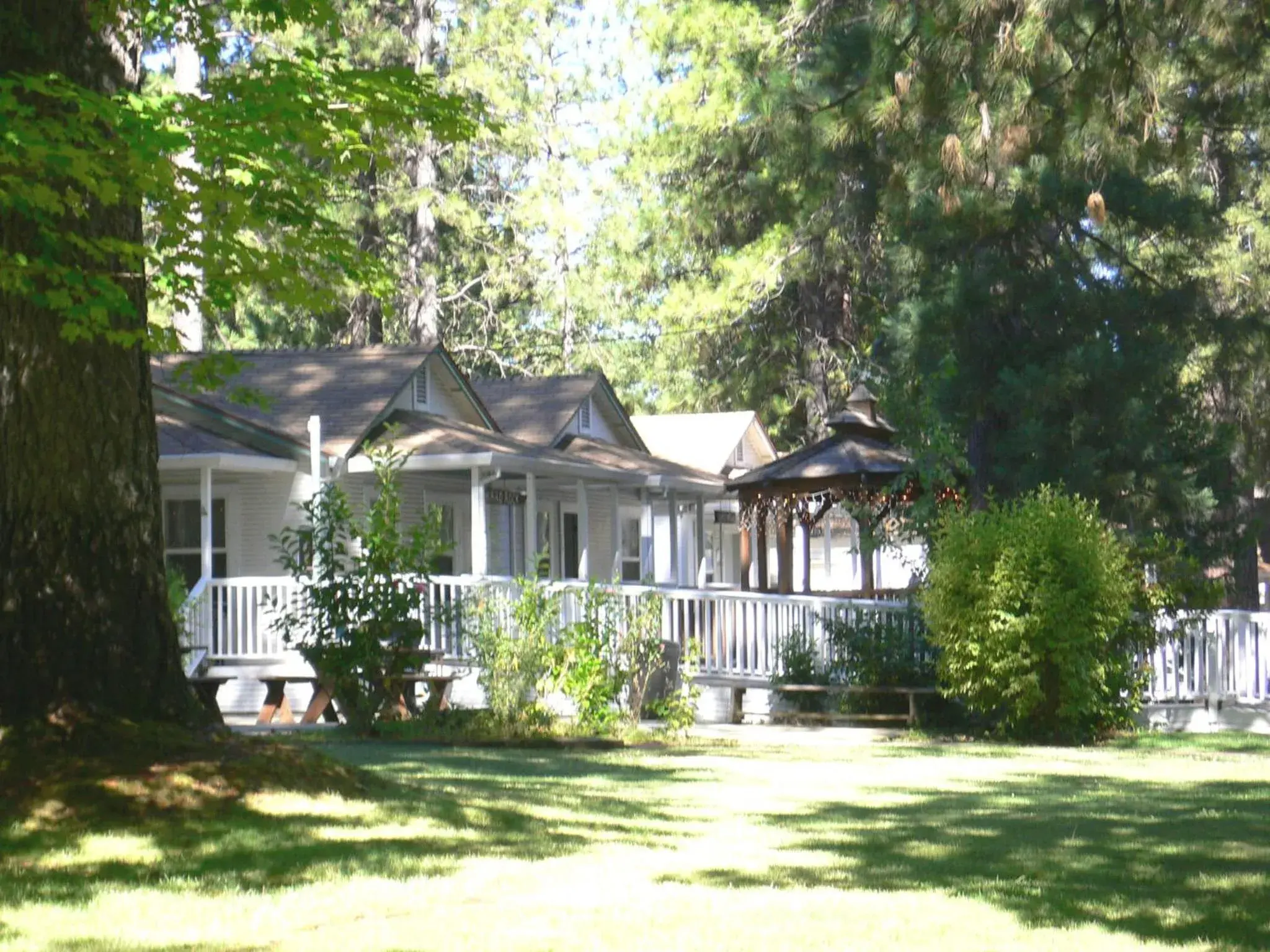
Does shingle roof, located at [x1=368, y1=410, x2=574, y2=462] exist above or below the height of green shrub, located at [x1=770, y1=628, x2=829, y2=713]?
above

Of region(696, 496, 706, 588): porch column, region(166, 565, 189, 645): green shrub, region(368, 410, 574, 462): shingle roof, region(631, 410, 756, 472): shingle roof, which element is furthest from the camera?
region(631, 410, 756, 472): shingle roof

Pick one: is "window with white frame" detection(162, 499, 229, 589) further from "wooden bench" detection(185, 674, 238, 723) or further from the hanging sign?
"wooden bench" detection(185, 674, 238, 723)

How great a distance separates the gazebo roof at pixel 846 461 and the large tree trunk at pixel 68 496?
1361 centimetres

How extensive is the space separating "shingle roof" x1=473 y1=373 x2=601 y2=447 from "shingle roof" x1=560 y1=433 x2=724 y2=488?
1.35ft

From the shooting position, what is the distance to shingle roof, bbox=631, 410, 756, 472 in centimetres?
3891

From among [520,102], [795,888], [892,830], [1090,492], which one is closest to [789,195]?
[1090,492]

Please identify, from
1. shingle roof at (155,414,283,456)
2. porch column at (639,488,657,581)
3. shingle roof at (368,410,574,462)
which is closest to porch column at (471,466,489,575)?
shingle roof at (368,410,574,462)

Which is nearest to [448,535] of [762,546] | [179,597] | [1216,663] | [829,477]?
[762,546]

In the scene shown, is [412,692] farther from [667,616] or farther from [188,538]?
[188,538]

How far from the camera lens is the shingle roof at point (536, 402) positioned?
28875 millimetres

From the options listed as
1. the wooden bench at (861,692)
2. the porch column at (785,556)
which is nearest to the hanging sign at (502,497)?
the porch column at (785,556)

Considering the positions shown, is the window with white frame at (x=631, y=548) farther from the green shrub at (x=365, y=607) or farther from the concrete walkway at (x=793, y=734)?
the green shrub at (x=365, y=607)

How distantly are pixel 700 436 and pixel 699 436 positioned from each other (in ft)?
0.22

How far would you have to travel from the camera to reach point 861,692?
1797 centimetres
